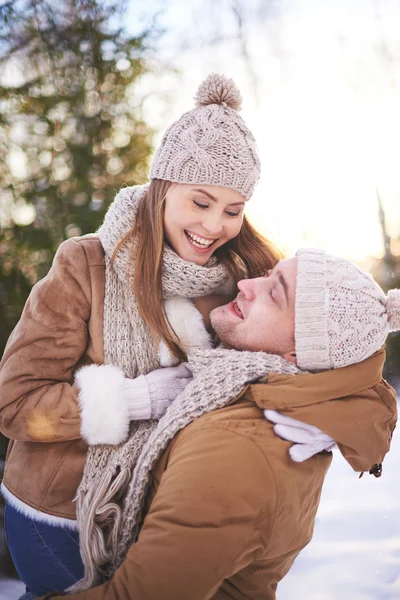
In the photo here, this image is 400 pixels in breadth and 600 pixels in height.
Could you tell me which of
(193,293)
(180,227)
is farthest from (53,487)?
(180,227)

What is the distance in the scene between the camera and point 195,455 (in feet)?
4.78

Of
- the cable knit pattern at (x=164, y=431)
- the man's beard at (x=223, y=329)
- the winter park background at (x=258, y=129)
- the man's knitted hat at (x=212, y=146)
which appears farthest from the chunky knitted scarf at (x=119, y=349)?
the winter park background at (x=258, y=129)

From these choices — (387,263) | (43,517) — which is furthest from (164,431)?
(387,263)

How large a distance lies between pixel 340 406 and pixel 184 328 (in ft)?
2.03

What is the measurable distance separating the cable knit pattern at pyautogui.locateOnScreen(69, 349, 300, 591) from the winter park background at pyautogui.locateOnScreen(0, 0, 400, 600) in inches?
36.8

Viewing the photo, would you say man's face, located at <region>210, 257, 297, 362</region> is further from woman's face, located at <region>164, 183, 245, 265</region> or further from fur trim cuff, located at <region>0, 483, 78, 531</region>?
fur trim cuff, located at <region>0, 483, 78, 531</region>

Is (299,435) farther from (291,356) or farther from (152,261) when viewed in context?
(152,261)

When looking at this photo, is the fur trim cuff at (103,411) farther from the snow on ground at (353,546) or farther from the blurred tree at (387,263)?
the blurred tree at (387,263)

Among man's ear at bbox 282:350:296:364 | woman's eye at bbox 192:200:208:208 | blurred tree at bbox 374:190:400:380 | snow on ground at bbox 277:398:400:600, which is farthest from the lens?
blurred tree at bbox 374:190:400:380

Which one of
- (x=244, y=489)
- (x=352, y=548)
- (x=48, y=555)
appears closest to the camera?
(x=244, y=489)

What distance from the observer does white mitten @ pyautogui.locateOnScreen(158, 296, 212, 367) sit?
1886 millimetres

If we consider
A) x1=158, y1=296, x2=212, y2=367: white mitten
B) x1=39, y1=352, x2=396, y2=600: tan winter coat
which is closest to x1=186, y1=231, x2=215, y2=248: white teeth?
x1=158, y1=296, x2=212, y2=367: white mitten

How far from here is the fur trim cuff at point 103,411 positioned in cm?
171

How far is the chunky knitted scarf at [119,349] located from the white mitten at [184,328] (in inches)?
1.7
